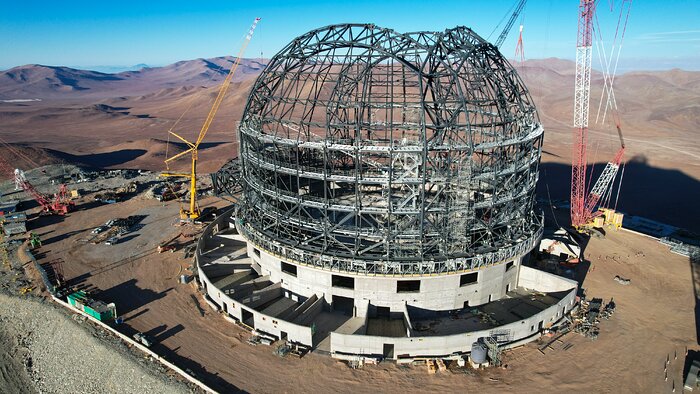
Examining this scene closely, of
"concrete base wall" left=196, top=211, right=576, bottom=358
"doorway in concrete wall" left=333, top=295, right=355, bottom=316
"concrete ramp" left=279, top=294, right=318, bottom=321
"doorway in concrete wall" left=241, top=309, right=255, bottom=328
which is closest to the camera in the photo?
"concrete base wall" left=196, top=211, right=576, bottom=358

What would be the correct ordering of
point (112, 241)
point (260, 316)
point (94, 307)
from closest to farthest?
1. point (260, 316)
2. point (94, 307)
3. point (112, 241)

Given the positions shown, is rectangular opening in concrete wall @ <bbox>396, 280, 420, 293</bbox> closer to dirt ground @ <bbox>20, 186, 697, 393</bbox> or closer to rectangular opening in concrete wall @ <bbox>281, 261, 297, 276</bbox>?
dirt ground @ <bbox>20, 186, 697, 393</bbox>

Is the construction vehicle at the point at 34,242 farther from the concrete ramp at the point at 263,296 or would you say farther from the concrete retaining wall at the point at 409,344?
the concrete retaining wall at the point at 409,344

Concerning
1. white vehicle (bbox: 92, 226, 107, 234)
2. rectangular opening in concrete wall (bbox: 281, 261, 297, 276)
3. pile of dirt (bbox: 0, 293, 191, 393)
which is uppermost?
rectangular opening in concrete wall (bbox: 281, 261, 297, 276)

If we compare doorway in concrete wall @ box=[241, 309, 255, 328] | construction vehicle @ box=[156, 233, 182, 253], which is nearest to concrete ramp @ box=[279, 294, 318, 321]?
doorway in concrete wall @ box=[241, 309, 255, 328]

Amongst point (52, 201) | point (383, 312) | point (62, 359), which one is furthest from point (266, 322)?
point (52, 201)

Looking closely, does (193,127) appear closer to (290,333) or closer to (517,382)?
(290,333)

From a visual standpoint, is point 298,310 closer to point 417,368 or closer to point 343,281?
point 343,281

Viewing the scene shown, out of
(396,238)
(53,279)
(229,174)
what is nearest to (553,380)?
(396,238)
